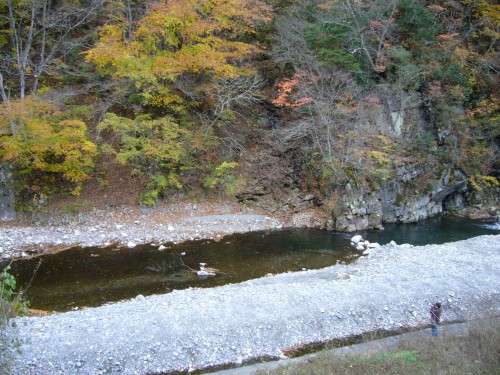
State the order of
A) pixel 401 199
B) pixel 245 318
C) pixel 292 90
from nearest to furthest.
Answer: pixel 245 318, pixel 401 199, pixel 292 90

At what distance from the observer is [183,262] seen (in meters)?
14.0

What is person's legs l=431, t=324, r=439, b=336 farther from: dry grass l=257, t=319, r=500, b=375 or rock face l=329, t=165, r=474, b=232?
rock face l=329, t=165, r=474, b=232

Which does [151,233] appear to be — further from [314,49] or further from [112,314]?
[314,49]

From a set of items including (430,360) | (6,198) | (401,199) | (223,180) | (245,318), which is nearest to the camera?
(430,360)

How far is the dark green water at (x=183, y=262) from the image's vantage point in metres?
11.7

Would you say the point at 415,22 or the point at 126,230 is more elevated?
the point at 415,22

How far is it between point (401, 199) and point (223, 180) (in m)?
8.73

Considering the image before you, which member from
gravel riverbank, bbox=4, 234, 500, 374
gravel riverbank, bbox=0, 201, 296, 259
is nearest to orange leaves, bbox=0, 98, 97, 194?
gravel riverbank, bbox=0, 201, 296, 259

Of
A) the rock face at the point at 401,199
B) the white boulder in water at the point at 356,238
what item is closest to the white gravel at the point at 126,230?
A: the rock face at the point at 401,199

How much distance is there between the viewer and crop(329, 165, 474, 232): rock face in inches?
722

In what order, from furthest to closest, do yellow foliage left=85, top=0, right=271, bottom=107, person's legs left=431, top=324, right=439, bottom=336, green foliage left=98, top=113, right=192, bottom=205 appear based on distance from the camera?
green foliage left=98, top=113, right=192, bottom=205 → yellow foliage left=85, top=0, right=271, bottom=107 → person's legs left=431, top=324, right=439, bottom=336

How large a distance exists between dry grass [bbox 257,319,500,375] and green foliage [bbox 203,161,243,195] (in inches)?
503

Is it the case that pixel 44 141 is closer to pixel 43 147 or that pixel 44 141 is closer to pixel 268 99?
pixel 43 147

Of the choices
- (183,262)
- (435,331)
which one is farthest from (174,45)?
(435,331)
